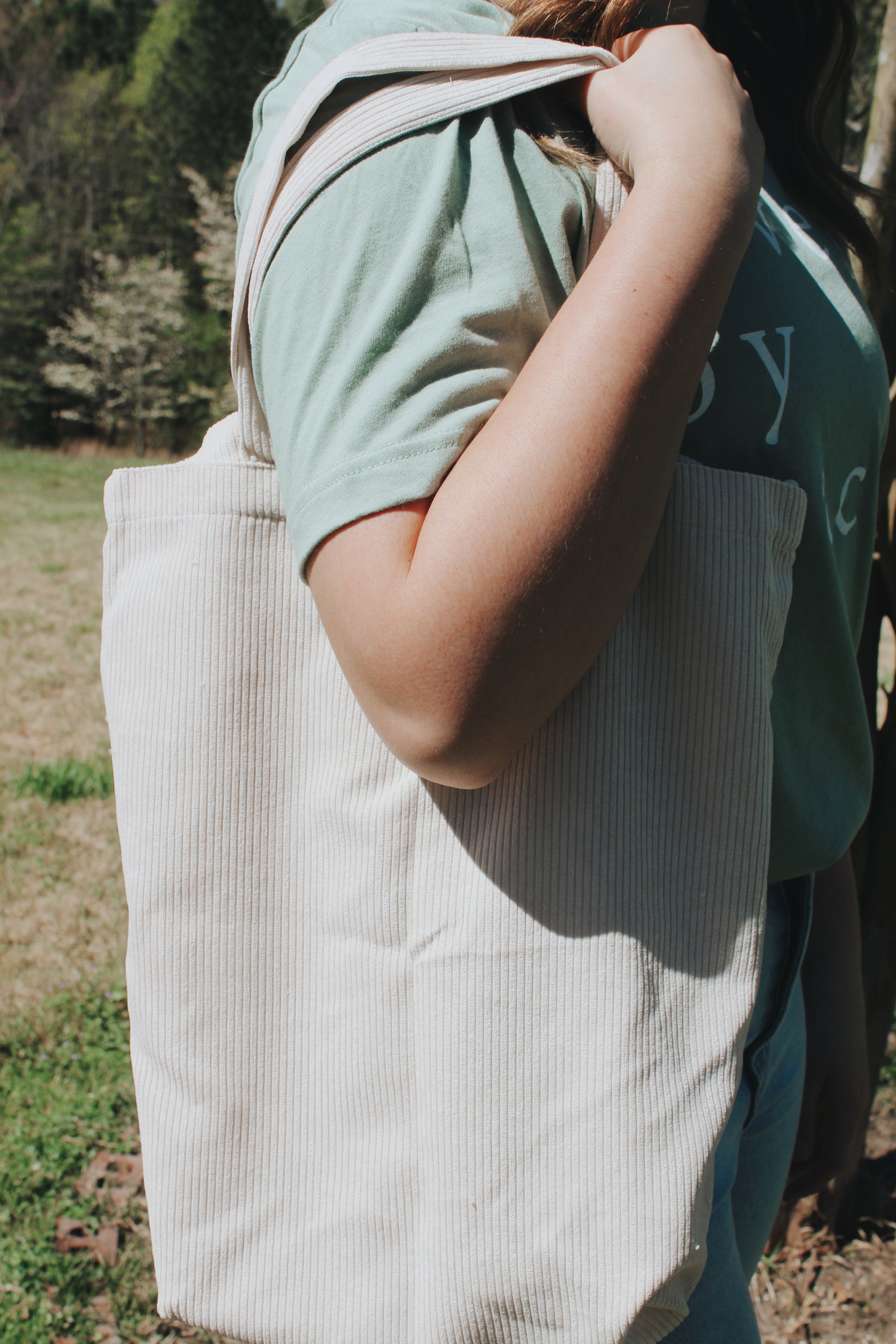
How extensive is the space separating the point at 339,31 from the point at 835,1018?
1.47 metres

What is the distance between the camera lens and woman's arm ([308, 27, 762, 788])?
0.68 meters

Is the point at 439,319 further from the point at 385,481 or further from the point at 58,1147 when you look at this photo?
the point at 58,1147

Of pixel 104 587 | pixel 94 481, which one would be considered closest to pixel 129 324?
pixel 94 481

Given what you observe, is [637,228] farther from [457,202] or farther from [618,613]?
[618,613]

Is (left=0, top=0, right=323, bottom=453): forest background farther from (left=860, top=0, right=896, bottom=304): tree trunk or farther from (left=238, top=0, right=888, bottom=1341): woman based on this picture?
(left=238, top=0, right=888, bottom=1341): woman

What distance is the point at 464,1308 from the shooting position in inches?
32.5

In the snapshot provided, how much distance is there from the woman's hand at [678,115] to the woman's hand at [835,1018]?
3.43ft

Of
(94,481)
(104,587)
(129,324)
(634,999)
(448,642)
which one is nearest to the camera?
(448,642)

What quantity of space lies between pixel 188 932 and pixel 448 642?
41 cm

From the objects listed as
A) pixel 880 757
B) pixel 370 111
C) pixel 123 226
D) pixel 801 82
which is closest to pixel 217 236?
pixel 123 226

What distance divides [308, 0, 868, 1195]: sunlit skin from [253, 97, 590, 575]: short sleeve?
27mm

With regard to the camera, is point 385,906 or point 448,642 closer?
point 448,642

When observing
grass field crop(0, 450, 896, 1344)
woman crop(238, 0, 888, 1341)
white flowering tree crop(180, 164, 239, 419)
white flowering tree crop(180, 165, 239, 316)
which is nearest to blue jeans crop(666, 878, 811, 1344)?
woman crop(238, 0, 888, 1341)

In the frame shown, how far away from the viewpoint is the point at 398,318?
2.31 feet
